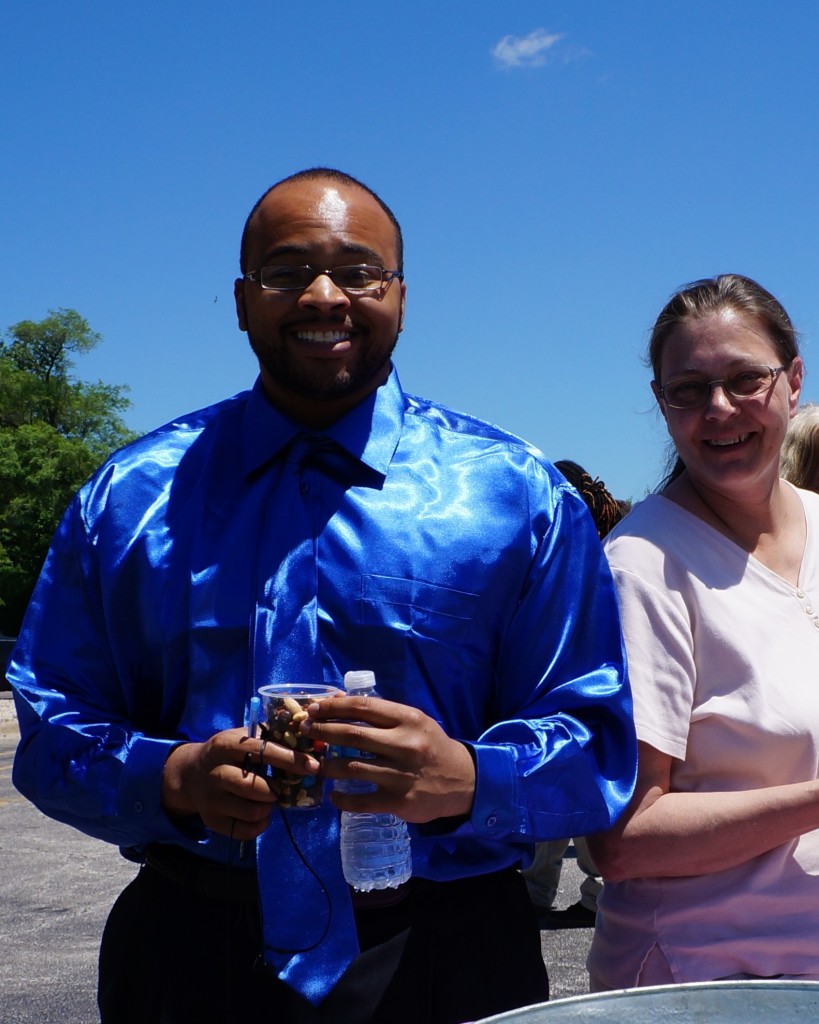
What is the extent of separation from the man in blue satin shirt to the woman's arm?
5.0 inches

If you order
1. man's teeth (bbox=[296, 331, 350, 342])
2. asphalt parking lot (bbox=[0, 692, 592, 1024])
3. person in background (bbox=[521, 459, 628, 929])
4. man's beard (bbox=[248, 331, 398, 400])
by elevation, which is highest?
man's teeth (bbox=[296, 331, 350, 342])

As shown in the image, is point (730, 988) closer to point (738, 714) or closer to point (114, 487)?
point (738, 714)

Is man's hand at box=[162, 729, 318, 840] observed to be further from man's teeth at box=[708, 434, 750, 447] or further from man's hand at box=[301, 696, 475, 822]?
man's teeth at box=[708, 434, 750, 447]

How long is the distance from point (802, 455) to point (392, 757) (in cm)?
256

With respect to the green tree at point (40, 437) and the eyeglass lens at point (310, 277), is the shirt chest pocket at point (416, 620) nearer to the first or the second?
the eyeglass lens at point (310, 277)

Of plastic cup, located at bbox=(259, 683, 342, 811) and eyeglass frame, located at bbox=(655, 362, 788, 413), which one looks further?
eyeglass frame, located at bbox=(655, 362, 788, 413)

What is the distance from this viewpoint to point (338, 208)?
7.26ft

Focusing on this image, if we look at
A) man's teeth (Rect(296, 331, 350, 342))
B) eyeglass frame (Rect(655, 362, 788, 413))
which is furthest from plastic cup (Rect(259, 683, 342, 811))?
eyeglass frame (Rect(655, 362, 788, 413))

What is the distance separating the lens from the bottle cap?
1878 mm

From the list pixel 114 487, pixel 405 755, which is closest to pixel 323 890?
pixel 405 755

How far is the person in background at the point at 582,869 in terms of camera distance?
19.8 feet

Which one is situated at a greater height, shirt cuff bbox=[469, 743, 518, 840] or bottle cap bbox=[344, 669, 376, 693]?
bottle cap bbox=[344, 669, 376, 693]

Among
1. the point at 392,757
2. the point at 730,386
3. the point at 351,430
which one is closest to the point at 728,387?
the point at 730,386

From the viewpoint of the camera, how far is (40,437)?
42.4 meters
